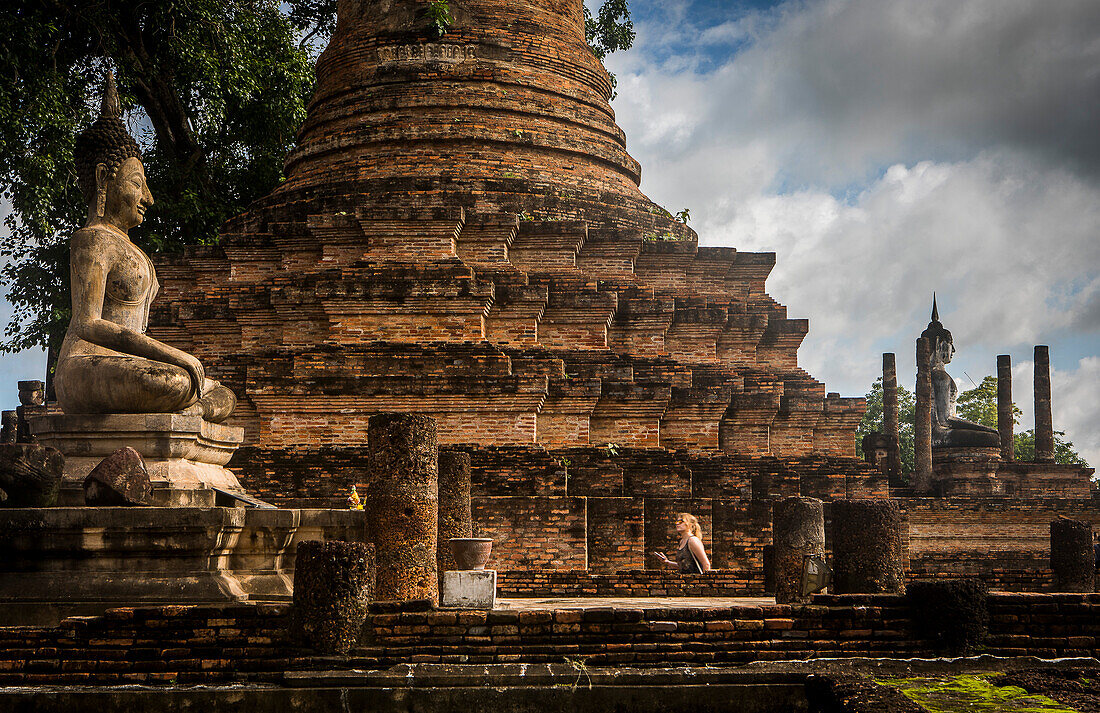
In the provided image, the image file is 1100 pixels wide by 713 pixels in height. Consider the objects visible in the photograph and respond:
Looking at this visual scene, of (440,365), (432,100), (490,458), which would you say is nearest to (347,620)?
(490,458)

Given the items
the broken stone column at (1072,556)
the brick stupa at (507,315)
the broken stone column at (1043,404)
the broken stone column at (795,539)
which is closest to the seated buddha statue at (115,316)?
the brick stupa at (507,315)

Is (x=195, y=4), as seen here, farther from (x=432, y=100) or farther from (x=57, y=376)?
(x=57, y=376)

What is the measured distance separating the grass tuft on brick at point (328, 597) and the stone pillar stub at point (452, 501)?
123 inches

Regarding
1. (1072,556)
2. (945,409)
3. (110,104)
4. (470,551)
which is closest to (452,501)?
(470,551)

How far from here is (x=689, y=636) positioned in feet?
20.9

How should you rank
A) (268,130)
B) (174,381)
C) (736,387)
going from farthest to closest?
(268,130), (736,387), (174,381)

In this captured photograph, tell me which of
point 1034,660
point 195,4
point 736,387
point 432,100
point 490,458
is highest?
point 195,4

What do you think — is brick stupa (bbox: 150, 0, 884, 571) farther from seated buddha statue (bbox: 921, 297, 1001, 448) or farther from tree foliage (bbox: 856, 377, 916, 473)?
tree foliage (bbox: 856, 377, 916, 473)

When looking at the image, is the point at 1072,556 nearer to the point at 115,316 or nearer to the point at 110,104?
the point at 115,316

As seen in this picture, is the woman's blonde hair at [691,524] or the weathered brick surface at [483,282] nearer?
the woman's blonde hair at [691,524]

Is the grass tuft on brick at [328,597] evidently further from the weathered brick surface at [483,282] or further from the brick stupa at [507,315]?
the weathered brick surface at [483,282]

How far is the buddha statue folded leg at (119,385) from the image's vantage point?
7410mm

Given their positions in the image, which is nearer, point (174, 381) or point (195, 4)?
point (174, 381)

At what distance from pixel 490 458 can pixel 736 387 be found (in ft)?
14.8
